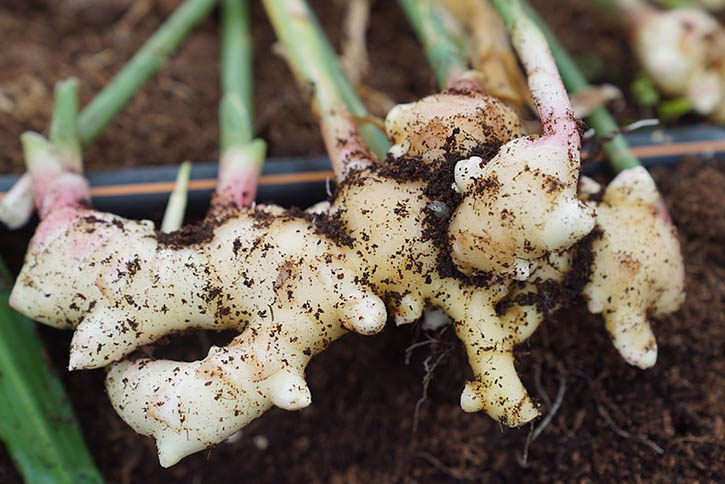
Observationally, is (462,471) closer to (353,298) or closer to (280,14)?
(353,298)

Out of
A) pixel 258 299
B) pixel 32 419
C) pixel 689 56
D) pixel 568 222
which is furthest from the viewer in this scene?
pixel 689 56

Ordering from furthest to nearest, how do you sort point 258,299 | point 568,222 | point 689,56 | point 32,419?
point 689,56, point 32,419, point 258,299, point 568,222

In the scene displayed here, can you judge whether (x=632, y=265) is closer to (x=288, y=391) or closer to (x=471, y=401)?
(x=471, y=401)

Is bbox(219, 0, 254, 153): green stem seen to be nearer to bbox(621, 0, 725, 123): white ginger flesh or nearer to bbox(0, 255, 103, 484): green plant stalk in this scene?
bbox(0, 255, 103, 484): green plant stalk

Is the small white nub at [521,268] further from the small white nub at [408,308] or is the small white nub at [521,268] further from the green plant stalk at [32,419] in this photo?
the green plant stalk at [32,419]

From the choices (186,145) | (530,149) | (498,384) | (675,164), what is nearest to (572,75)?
(675,164)

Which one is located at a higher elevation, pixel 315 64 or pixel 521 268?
pixel 315 64

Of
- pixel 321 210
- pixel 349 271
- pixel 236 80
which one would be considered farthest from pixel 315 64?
pixel 349 271
